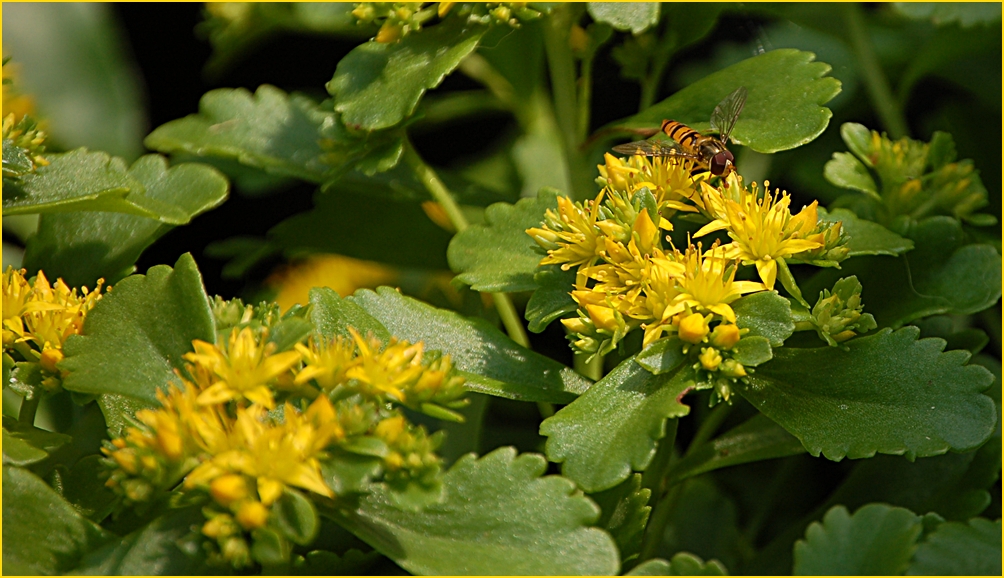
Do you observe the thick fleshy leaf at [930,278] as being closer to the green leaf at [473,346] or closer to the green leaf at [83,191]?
the green leaf at [473,346]

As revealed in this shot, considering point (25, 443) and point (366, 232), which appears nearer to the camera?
point (25, 443)

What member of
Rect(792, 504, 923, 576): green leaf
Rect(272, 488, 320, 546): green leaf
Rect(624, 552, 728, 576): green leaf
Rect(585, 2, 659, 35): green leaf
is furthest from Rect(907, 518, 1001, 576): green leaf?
Rect(585, 2, 659, 35): green leaf

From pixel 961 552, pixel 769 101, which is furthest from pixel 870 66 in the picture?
pixel 961 552

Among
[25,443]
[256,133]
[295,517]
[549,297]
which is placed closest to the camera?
[295,517]

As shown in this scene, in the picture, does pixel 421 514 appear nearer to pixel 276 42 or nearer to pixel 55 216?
pixel 55 216

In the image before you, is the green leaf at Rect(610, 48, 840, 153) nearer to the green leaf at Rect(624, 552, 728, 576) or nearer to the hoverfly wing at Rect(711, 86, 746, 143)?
the hoverfly wing at Rect(711, 86, 746, 143)

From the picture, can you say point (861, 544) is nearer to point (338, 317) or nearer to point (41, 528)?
point (338, 317)
